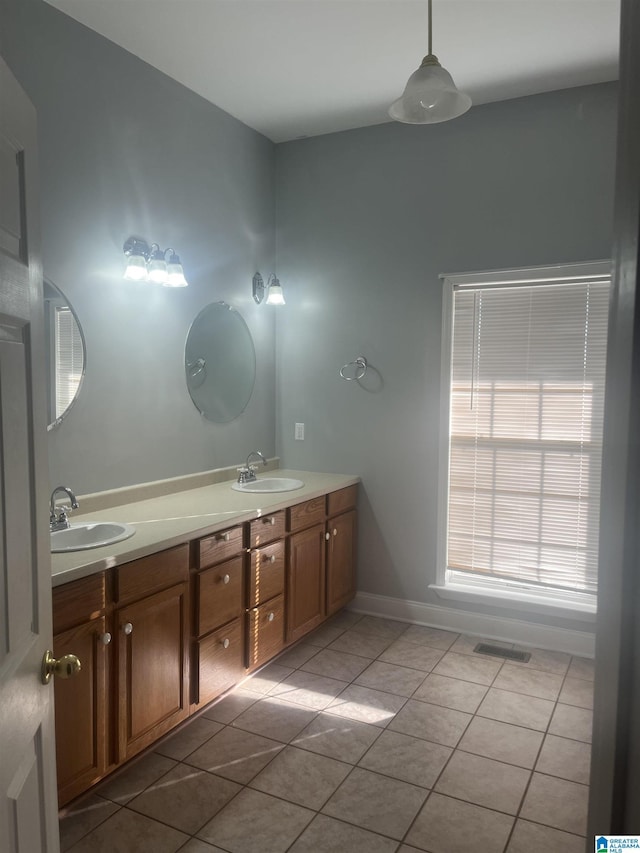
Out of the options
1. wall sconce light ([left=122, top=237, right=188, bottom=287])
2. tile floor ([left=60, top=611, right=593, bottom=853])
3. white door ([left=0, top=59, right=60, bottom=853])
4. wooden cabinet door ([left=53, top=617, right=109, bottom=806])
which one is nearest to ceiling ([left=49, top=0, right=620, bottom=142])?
wall sconce light ([left=122, top=237, right=188, bottom=287])

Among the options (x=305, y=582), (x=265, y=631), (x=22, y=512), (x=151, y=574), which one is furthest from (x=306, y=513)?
(x=22, y=512)

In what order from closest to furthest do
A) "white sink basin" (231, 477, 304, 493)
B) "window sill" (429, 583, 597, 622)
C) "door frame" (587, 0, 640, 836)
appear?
"door frame" (587, 0, 640, 836) → "window sill" (429, 583, 597, 622) → "white sink basin" (231, 477, 304, 493)

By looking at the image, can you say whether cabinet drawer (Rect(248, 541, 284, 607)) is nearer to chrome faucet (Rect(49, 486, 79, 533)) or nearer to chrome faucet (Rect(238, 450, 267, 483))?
chrome faucet (Rect(238, 450, 267, 483))

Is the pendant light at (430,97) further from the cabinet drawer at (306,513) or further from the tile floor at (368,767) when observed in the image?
the tile floor at (368,767)

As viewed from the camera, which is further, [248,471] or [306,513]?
[248,471]

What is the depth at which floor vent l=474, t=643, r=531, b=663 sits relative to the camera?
3330 mm

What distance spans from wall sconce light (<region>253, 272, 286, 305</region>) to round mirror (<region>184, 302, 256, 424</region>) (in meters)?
0.21

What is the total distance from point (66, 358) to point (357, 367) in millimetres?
1763

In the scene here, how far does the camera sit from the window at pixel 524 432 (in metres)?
3.28

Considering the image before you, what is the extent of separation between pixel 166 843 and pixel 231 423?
2175mm

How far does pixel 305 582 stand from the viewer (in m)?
3.36

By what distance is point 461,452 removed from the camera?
11.8 ft

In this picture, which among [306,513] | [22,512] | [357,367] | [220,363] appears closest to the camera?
[22,512]

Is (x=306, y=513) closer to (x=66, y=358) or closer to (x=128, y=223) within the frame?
(x=66, y=358)
